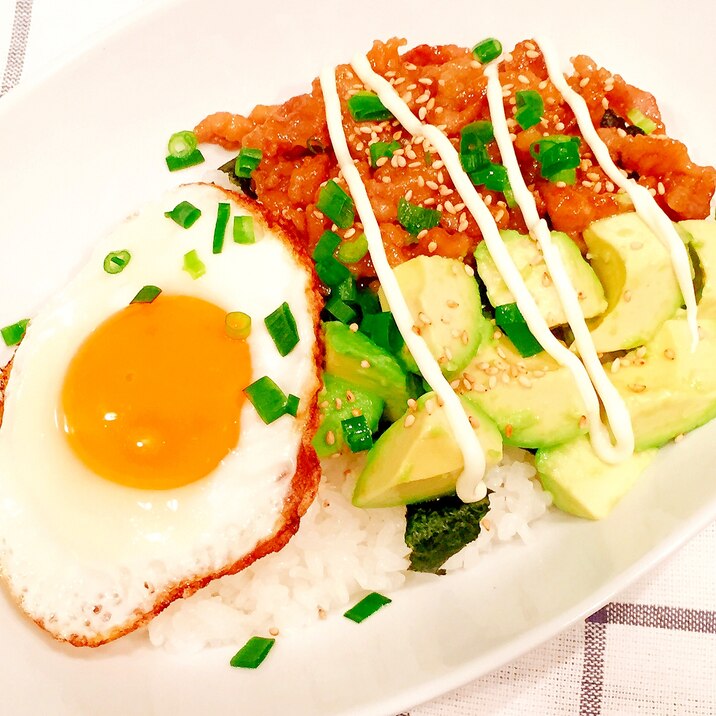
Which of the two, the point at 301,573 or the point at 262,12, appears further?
the point at 262,12

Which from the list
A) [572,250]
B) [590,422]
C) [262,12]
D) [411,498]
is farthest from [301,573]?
[262,12]

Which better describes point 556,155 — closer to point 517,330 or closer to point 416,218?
point 416,218

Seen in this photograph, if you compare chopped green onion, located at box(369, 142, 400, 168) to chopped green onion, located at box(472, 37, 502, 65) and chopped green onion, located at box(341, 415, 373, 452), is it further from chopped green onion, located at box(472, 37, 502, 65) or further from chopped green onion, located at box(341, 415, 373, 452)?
chopped green onion, located at box(341, 415, 373, 452)

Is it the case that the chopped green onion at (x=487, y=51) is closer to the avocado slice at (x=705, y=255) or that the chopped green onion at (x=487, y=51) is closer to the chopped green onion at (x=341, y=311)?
the avocado slice at (x=705, y=255)

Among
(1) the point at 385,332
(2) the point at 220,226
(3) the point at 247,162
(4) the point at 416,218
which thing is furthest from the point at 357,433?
(3) the point at 247,162

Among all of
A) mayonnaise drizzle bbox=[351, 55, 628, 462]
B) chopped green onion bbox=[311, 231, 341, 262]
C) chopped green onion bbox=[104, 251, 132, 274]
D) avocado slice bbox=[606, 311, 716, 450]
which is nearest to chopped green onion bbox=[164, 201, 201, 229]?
chopped green onion bbox=[104, 251, 132, 274]

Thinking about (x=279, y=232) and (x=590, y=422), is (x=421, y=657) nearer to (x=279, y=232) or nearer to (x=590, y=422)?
(x=590, y=422)
